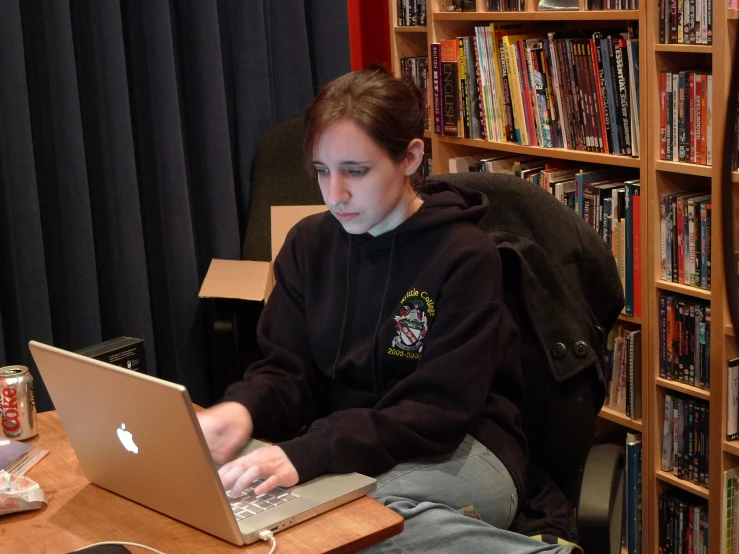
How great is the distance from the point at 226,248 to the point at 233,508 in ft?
5.53

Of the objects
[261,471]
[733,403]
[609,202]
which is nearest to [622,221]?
[609,202]

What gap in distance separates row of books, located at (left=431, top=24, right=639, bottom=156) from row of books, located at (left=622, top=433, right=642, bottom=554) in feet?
2.46

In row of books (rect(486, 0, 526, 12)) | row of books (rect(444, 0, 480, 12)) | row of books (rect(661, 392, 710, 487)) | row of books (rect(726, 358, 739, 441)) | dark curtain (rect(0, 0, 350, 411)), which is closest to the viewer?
row of books (rect(726, 358, 739, 441))

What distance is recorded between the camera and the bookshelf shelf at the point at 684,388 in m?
2.30

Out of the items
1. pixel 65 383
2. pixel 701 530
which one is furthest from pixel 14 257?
pixel 701 530

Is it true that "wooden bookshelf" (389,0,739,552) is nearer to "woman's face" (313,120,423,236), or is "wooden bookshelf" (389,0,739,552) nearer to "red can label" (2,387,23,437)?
"woman's face" (313,120,423,236)

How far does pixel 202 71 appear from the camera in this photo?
2.75m

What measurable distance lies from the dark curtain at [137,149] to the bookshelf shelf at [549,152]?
1.68ft

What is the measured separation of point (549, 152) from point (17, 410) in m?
1.55

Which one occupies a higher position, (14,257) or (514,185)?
(514,185)

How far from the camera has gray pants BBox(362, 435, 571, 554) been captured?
1335mm

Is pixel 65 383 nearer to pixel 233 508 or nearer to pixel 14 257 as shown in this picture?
pixel 233 508

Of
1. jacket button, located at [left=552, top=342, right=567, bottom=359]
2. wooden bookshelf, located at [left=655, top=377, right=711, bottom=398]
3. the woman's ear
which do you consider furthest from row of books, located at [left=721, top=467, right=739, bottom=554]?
the woman's ear

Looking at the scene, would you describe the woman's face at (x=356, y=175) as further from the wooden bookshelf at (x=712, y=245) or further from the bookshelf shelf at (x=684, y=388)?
the bookshelf shelf at (x=684, y=388)
